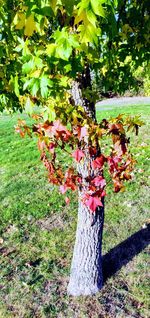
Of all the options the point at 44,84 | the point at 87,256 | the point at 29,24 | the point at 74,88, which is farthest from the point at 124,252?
the point at 29,24

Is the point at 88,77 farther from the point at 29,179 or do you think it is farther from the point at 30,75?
the point at 29,179

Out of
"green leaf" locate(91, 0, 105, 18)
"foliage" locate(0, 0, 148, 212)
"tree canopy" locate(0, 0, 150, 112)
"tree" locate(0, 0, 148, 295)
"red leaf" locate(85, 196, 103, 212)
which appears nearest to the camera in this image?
"green leaf" locate(91, 0, 105, 18)

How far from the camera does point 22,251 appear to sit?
4586 mm

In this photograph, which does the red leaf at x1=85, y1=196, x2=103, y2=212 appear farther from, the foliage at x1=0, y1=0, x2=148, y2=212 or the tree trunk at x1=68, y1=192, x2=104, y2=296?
the tree trunk at x1=68, y1=192, x2=104, y2=296

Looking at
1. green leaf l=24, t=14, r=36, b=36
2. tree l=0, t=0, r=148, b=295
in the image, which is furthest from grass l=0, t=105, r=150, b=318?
green leaf l=24, t=14, r=36, b=36

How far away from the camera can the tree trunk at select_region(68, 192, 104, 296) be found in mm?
3443

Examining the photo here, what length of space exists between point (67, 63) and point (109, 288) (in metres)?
2.82

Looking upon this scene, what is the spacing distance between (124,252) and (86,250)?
0.95 metres

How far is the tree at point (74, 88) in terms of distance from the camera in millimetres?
1732

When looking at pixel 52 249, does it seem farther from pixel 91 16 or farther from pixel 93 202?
pixel 91 16

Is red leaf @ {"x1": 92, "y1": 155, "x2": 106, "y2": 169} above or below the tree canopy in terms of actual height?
below

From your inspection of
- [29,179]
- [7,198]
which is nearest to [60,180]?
[7,198]

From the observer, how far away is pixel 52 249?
4.54 metres

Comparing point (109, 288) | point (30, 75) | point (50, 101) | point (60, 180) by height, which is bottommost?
point (109, 288)
